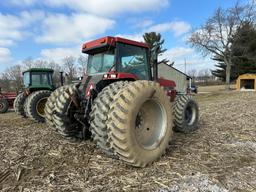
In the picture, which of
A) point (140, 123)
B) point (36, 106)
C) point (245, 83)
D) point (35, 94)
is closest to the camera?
point (140, 123)

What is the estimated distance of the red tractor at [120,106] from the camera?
425 centimetres

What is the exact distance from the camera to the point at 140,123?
16.3 ft

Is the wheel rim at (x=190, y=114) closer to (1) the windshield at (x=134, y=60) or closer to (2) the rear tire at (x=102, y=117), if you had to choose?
(1) the windshield at (x=134, y=60)

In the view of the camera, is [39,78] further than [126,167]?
Yes

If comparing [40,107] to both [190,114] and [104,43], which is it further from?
[104,43]

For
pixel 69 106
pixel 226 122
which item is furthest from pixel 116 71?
pixel 226 122

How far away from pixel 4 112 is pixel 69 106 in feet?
39.0

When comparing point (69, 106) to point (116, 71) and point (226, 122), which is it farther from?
point (226, 122)

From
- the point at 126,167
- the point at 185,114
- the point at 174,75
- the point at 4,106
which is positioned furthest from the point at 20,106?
Answer: the point at 174,75

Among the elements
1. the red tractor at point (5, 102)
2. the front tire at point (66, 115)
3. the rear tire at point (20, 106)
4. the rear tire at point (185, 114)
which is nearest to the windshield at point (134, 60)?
the front tire at point (66, 115)

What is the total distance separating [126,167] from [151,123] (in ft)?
3.08

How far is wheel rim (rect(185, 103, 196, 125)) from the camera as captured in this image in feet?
24.4

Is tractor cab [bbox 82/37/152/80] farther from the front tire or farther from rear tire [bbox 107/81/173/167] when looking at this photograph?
rear tire [bbox 107/81/173/167]

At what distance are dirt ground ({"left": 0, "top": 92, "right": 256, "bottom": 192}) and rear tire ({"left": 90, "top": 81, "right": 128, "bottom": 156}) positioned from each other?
39cm
